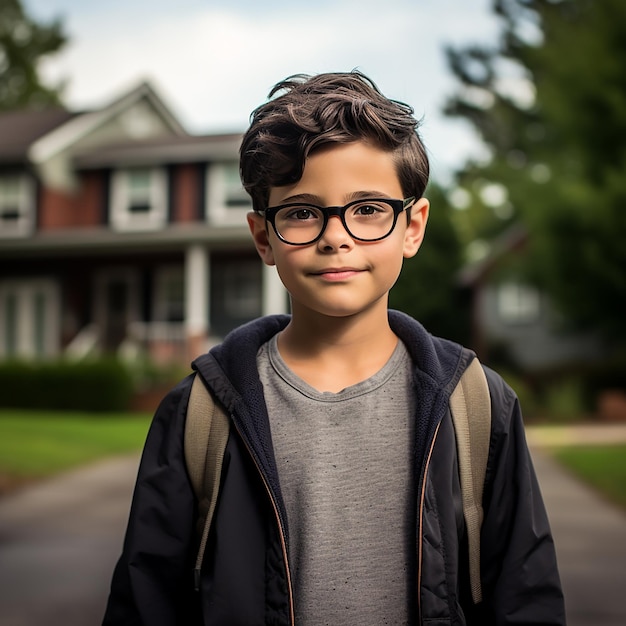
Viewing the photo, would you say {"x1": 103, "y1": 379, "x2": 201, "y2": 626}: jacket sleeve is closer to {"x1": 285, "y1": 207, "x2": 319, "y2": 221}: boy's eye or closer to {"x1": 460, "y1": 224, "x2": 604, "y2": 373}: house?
{"x1": 285, "y1": 207, "x2": 319, "y2": 221}: boy's eye

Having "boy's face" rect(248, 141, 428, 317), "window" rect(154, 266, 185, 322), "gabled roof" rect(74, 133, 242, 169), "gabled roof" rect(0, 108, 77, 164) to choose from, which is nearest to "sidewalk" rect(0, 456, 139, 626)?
"boy's face" rect(248, 141, 428, 317)

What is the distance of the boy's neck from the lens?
186 centimetres

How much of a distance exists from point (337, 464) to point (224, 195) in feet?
60.4

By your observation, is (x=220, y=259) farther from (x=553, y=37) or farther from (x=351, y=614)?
(x=351, y=614)

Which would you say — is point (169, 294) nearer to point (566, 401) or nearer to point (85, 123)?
point (85, 123)

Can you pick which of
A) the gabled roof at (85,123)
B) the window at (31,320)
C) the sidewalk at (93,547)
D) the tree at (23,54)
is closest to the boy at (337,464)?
the sidewalk at (93,547)

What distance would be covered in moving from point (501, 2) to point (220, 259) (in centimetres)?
1349

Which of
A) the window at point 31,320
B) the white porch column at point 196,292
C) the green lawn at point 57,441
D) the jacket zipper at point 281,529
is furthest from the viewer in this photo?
the window at point 31,320

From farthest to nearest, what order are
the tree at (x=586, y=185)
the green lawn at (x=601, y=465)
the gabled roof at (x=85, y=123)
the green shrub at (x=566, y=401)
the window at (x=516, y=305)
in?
the window at (x=516, y=305)
the gabled roof at (x=85, y=123)
the green shrub at (x=566, y=401)
the tree at (x=586, y=185)
the green lawn at (x=601, y=465)

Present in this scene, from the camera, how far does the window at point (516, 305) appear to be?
23.1 m

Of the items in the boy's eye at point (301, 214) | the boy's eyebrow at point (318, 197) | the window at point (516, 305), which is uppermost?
the boy's eyebrow at point (318, 197)

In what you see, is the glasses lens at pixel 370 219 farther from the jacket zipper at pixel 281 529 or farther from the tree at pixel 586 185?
the tree at pixel 586 185

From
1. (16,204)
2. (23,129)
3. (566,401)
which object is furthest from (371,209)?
(23,129)

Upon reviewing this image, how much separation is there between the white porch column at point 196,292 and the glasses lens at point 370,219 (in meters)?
17.2
